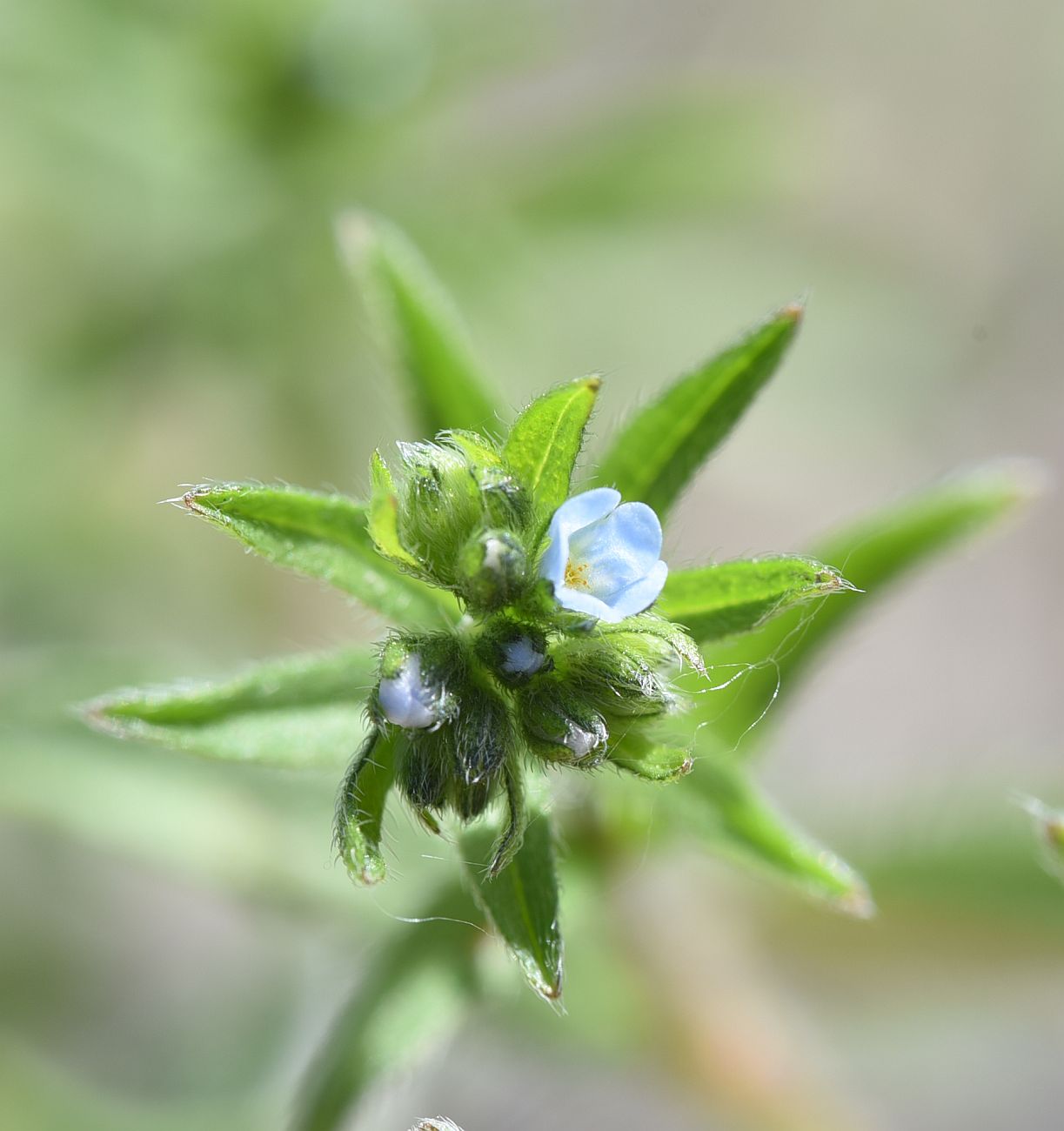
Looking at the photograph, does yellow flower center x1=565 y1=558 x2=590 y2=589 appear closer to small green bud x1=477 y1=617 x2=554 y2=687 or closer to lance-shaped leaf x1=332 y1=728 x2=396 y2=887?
small green bud x1=477 y1=617 x2=554 y2=687

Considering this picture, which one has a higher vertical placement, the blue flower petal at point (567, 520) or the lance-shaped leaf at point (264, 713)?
the blue flower petal at point (567, 520)

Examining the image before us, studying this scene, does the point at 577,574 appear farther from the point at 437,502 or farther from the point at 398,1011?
the point at 398,1011

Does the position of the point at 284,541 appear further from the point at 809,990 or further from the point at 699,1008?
the point at 809,990

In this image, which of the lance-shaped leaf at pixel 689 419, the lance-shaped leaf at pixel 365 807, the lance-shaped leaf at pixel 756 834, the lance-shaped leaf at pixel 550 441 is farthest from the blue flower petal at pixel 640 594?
the lance-shaped leaf at pixel 756 834

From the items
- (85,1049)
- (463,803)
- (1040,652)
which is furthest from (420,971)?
(1040,652)

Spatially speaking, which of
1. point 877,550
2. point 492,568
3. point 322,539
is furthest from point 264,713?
point 877,550

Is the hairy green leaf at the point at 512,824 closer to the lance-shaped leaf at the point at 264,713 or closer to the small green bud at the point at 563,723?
A: the small green bud at the point at 563,723
